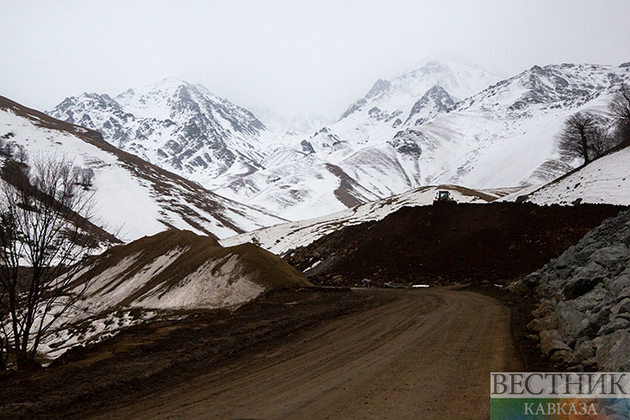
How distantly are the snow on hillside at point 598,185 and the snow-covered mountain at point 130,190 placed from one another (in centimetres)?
10912

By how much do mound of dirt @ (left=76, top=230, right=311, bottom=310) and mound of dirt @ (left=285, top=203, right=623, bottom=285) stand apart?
874 cm

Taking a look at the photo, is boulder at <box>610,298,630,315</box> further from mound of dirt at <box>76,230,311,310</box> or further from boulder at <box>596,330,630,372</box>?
mound of dirt at <box>76,230,311,310</box>

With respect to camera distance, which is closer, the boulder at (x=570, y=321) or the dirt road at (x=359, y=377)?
the dirt road at (x=359, y=377)

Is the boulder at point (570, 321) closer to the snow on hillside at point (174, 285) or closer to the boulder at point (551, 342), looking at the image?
the boulder at point (551, 342)

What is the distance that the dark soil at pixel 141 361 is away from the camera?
8086 mm

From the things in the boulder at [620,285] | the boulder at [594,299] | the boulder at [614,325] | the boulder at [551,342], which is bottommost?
the boulder at [551,342]

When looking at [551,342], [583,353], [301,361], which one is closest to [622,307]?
[583,353]

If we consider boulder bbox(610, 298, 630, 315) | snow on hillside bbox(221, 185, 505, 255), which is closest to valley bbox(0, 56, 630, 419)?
boulder bbox(610, 298, 630, 315)

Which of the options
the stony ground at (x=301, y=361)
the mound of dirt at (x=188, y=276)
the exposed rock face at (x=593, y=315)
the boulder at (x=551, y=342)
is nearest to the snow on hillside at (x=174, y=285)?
the mound of dirt at (x=188, y=276)

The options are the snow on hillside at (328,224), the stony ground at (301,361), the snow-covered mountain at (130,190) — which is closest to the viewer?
the stony ground at (301,361)

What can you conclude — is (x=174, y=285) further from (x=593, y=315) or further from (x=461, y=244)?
(x=593, y=315)

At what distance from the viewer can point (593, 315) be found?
Result: 9.55 meters

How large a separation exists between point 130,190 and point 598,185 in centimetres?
14424

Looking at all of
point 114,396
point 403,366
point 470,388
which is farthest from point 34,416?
point 470,388
